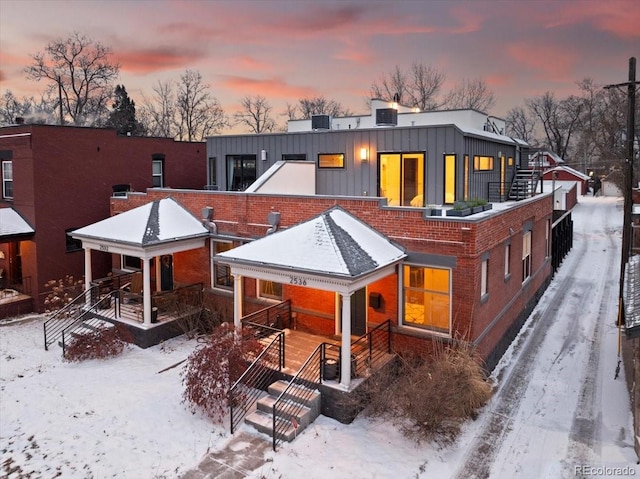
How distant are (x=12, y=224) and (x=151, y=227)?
8.17 m

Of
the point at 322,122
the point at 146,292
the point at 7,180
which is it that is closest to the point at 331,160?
the point at 322,122

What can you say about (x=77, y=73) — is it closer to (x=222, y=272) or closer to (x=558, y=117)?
(x=222, y=272)

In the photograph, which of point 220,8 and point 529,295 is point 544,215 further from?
point 220,8

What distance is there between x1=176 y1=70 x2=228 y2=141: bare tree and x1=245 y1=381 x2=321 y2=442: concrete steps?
52.4 meters

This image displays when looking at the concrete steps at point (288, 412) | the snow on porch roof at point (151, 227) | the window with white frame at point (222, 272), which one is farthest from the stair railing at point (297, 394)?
the snow on porch roof at point (151, 227)

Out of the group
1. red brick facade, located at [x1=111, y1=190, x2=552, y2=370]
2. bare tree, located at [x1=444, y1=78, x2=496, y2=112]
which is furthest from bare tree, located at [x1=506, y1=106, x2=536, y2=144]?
red brick facade, located at [x1=111, y1=190, x2=552, y2=370]

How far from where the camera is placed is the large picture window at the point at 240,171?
70.3 feet

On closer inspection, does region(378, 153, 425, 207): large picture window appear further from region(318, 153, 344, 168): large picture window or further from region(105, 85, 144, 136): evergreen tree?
region(105, 85, 144, 136): evergreen tree

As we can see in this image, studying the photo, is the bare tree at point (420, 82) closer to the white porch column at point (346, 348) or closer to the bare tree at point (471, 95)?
the bare tree at point (471, 95)

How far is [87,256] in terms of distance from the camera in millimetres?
17750

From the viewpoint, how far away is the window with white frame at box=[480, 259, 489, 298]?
12.7 m

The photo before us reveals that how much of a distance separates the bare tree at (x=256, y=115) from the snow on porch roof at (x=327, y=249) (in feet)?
192

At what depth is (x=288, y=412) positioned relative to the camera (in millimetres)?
10695

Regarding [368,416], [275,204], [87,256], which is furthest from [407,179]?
[87,256]
